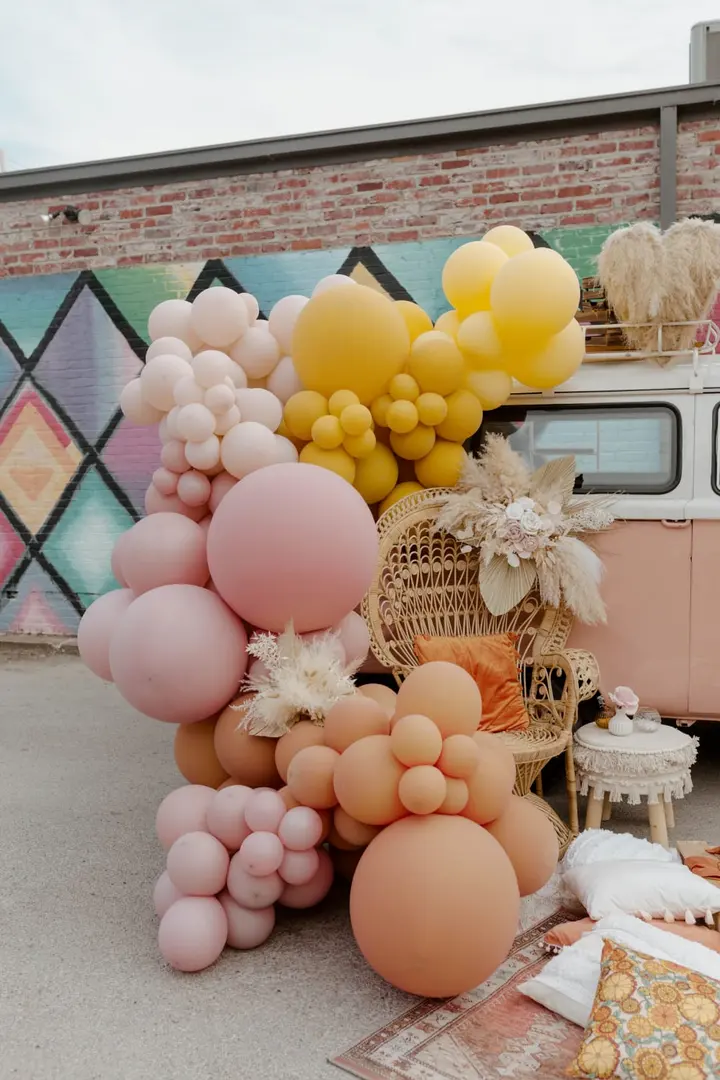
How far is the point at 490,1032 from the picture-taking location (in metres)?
2.42

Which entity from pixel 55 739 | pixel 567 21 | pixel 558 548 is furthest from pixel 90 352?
pixel 558 548

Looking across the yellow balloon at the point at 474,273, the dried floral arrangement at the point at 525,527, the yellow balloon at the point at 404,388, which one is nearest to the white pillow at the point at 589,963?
the dried floral arrangement at the point at 525,527

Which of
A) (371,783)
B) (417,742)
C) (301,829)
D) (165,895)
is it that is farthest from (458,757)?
(165,895)

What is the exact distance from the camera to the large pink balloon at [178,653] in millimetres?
2932

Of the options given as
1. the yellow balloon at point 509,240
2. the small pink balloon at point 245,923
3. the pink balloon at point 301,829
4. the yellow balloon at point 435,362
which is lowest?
the small pink balloon at point 245,923

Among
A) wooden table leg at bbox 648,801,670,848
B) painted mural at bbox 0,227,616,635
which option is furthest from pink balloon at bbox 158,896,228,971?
painted mural at bbox 0,227,616,635

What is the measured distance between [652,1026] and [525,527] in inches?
77.3

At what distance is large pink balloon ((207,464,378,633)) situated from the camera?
9.61ft

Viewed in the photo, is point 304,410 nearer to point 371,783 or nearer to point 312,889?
point 371,783

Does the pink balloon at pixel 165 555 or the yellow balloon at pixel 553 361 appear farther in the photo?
the yellow balloon at pixel 553 361

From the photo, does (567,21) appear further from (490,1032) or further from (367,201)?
(490,1032)

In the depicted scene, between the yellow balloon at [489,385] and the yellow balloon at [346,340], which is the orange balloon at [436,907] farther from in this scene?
the yellow balloon at [489,385]

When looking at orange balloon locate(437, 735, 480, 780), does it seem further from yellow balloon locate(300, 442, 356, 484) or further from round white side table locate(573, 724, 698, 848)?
yellow balloon locate(300, 442, 356, 484)

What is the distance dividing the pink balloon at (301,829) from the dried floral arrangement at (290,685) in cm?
31
